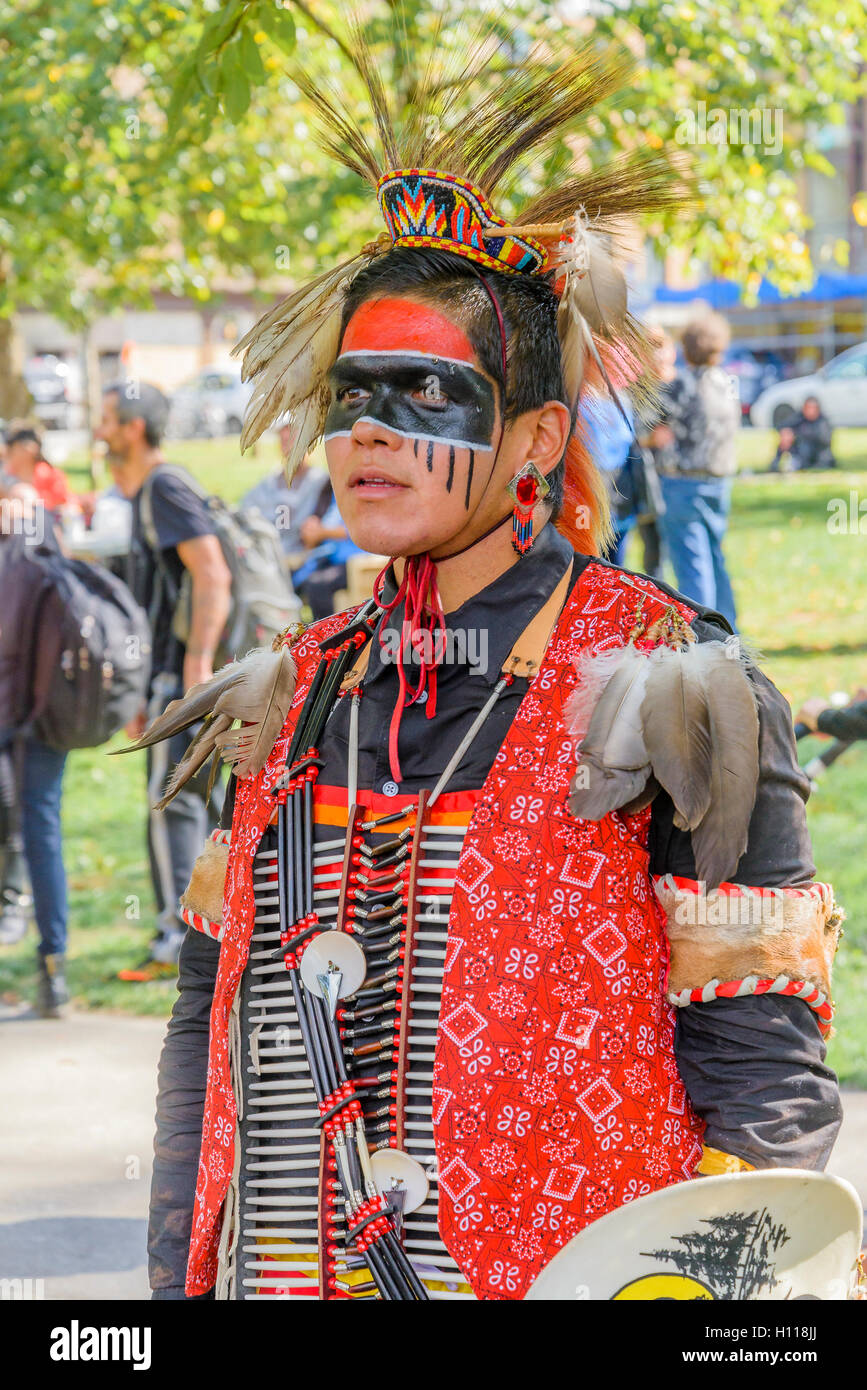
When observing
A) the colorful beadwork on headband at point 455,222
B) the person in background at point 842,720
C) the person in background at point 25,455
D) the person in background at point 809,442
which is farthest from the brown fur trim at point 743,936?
the person in background at point 809,442

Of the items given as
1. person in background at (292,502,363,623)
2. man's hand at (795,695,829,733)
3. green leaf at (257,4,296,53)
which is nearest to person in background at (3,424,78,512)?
person in background at (292,502,363,623)

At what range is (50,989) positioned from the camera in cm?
625

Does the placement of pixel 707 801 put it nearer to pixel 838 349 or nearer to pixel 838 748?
pixel 838 748

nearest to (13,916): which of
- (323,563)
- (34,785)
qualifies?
(34,785)

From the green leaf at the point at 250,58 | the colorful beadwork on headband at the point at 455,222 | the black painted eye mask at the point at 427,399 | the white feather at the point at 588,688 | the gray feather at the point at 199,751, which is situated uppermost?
the green leaf at the point at 250,58

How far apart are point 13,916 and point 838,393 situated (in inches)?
652

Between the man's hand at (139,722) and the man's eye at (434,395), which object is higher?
the man's eye at (434,395)

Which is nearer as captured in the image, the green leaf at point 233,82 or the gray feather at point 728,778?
the gray feather at point 728,778

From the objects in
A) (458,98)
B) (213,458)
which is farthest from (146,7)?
(213,458)

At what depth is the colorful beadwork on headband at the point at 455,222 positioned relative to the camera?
6.71 feet

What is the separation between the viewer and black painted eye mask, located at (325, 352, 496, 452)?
6.46 ft

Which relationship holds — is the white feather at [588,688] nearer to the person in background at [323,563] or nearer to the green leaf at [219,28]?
the green leaf at [219,28]

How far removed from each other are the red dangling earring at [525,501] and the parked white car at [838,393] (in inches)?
765

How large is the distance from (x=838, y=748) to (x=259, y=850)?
4064mm
